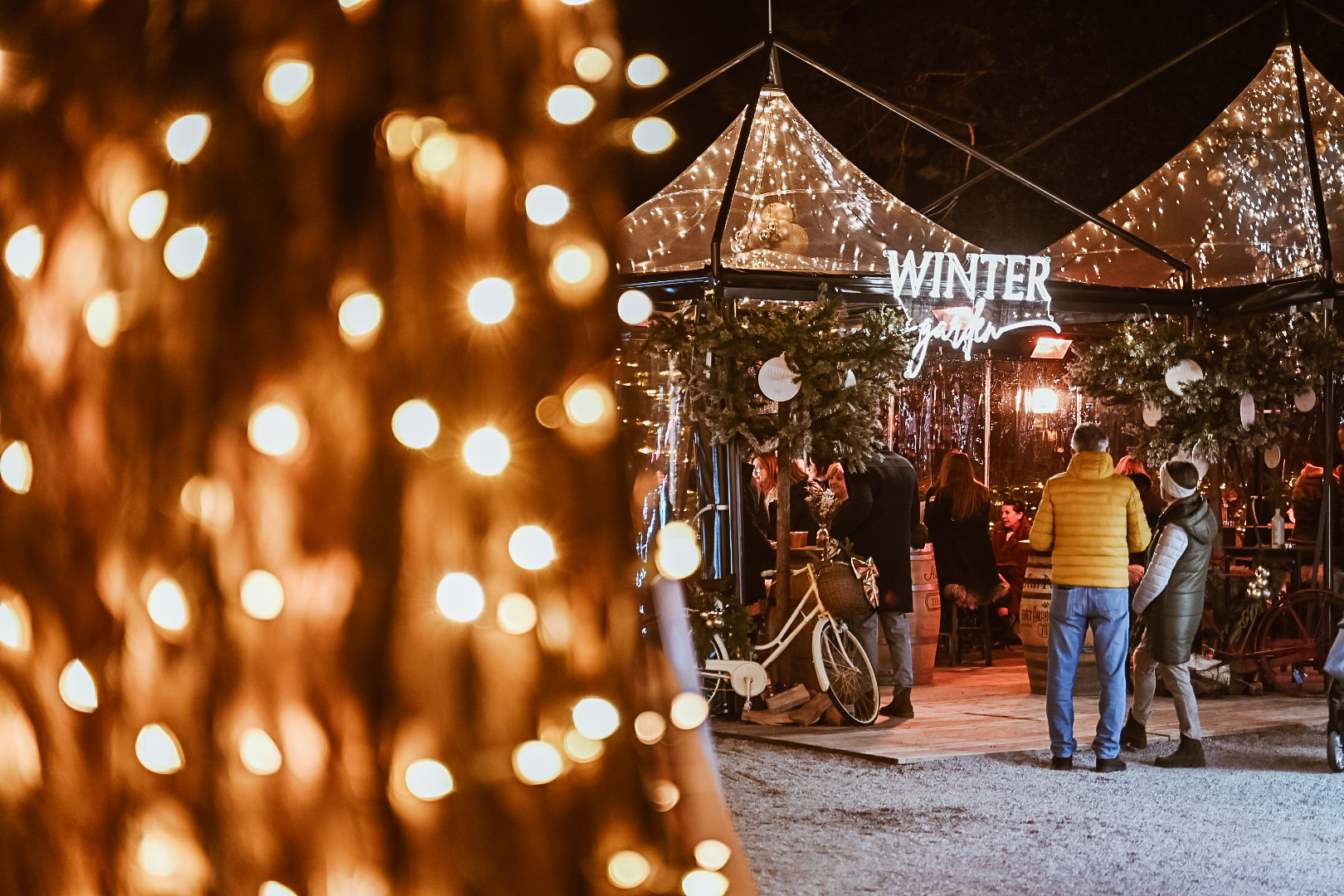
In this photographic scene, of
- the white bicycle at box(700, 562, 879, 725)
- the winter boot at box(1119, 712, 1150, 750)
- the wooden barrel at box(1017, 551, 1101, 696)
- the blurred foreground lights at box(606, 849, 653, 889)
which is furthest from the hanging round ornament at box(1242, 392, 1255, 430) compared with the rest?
the blurred foreground lights at box(606, 849, 653, 889)

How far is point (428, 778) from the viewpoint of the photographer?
3.23 feet

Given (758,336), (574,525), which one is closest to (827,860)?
(758,336)

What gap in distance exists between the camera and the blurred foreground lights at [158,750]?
1.04 metres

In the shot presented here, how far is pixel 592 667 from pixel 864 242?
900 cm

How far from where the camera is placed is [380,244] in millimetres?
1004

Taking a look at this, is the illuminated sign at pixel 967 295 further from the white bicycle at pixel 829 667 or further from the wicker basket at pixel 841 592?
the white bicycle at pixel 829 667

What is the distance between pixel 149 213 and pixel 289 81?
0.15 meters

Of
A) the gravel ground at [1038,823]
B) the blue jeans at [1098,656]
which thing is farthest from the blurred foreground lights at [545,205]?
the blue jeans at [1098,656]

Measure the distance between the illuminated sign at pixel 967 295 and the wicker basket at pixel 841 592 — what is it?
5.11ft

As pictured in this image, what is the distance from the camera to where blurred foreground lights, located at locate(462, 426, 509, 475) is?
0.98 metres

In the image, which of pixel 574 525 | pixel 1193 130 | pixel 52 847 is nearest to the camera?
pixel 574 525

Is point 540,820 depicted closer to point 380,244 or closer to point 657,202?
point 380,244

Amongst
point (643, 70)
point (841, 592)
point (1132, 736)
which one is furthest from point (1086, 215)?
A: point (643, 70)

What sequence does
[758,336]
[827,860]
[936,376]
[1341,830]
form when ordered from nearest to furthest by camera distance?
[827,860] → [1341,830] → [758,336] → [936,376]
